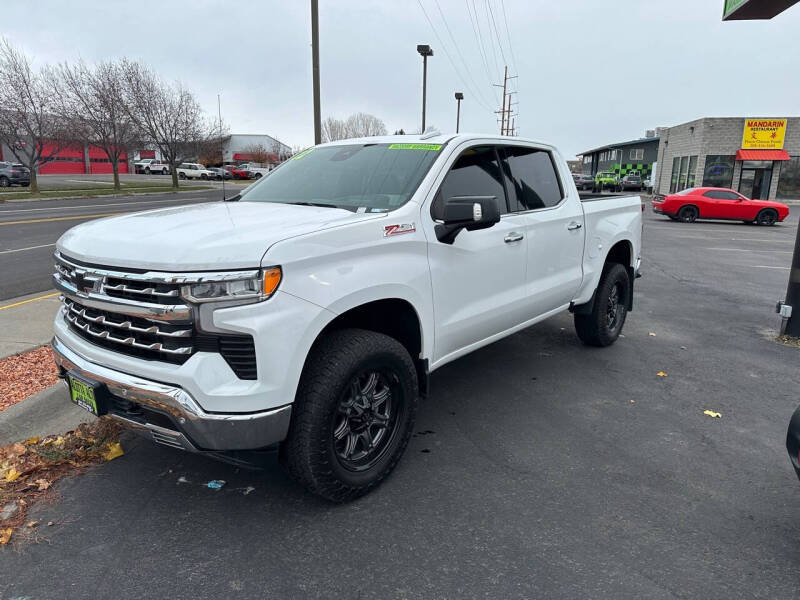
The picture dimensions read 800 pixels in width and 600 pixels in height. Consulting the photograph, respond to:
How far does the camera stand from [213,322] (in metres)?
2.43

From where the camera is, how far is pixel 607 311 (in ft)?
19.1

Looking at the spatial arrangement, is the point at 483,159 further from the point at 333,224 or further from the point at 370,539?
the point at 370,539

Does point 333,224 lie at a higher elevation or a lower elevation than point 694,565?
higher

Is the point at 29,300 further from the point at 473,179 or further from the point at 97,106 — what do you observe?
the point at 97,106

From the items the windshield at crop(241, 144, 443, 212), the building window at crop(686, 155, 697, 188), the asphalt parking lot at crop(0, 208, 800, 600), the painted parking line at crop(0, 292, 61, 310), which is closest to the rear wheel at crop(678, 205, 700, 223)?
the building window at crop(686, 155, 697, 188)

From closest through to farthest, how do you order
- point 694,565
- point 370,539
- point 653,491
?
point 694,565
point 370,539
point 653,491

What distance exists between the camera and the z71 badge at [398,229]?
3088mm

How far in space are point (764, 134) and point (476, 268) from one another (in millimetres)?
38564

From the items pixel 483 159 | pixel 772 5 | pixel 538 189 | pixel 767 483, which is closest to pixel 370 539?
pixel 767 483

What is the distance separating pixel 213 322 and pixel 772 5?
1172 cm

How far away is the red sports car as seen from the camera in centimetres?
2272

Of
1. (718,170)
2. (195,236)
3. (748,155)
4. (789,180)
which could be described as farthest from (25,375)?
(789,180)

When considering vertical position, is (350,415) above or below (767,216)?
above

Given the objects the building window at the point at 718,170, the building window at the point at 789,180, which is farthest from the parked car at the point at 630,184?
the building window at the point at 789,180
